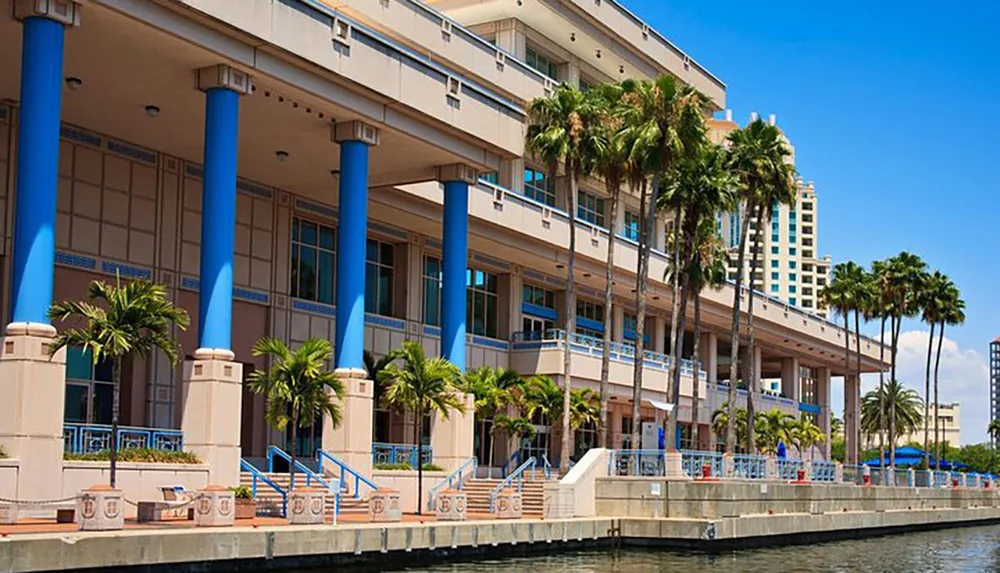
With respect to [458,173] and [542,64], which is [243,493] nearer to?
[458,173]

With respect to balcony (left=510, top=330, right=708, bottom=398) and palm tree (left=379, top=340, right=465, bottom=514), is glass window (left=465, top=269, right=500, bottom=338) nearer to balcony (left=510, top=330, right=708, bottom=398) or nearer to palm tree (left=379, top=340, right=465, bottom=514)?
balcony (left=510, top=330, right=708, bottom=398)

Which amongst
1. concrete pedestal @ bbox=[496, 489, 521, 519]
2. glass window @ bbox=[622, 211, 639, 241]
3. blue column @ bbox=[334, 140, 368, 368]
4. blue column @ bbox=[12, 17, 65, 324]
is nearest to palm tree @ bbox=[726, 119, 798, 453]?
glass window @ bbox=[622, 211, 639, 241]

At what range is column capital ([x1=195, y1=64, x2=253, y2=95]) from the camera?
35.2m

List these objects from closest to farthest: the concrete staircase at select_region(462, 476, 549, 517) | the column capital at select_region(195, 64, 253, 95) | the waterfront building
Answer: the waterfront building < the column capital at select_region(195, 64, 253, 95) < the concrete staircase at select_region(462, 476, 549, 517)

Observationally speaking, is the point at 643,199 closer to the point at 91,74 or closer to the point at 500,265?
the point at 500,265

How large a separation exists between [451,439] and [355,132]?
36.6 feet

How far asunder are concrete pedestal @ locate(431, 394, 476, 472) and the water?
6817 millimetres

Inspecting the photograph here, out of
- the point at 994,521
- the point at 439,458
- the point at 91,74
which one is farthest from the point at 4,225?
the point at 994,521

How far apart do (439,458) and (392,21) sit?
19.5 meters

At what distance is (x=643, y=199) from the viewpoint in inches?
2104

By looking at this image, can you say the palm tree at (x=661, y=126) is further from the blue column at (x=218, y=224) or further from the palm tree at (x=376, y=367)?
the blue column at (x=218, y=224)

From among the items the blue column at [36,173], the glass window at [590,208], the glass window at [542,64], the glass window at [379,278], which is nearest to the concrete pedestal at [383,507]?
the blue column at [36,173]

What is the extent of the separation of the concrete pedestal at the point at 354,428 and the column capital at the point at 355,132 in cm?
698

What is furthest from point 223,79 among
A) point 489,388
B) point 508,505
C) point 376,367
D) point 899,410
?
point 899,410
